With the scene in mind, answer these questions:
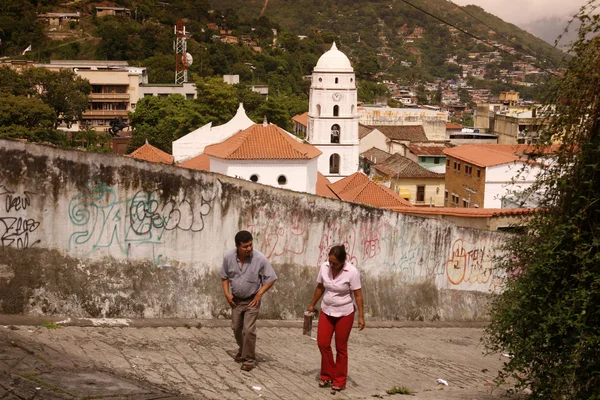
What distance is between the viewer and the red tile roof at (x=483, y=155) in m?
40.4

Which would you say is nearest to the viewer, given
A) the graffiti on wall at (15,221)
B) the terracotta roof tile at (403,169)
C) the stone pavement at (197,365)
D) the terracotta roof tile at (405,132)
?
the stone pavement at (197,365)

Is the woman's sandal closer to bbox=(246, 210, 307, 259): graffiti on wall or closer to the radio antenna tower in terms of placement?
bbox=(246, 210, 307, 259): graffiti on wall

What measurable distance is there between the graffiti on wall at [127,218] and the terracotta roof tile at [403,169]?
141 feet

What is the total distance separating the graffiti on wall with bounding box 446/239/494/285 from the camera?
12570 mm

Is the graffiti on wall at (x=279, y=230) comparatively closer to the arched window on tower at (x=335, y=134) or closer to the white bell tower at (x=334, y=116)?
the white bell tower at (x=334, y=116)

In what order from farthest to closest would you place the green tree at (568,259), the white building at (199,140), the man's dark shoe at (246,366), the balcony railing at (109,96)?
the balcony railing at (109,96)
the white building at (199,140)
the man's dark shoe at (246,366)
the green tree at (568,259)

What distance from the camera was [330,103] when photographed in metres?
47.4

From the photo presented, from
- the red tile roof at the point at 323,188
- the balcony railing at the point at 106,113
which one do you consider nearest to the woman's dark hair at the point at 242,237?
the red tile roof at the point at 323,188

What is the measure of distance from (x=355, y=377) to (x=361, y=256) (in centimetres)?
341

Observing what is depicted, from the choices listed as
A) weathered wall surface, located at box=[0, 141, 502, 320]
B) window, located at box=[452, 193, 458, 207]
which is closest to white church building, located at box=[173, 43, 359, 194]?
window, located at box=[452, 193, 458, 207]

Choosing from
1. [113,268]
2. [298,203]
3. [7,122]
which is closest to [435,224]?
[298,203]

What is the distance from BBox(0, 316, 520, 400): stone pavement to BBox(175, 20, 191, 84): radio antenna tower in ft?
245

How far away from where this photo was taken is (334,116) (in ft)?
156

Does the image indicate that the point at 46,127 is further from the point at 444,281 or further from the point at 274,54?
the point at 274,54
